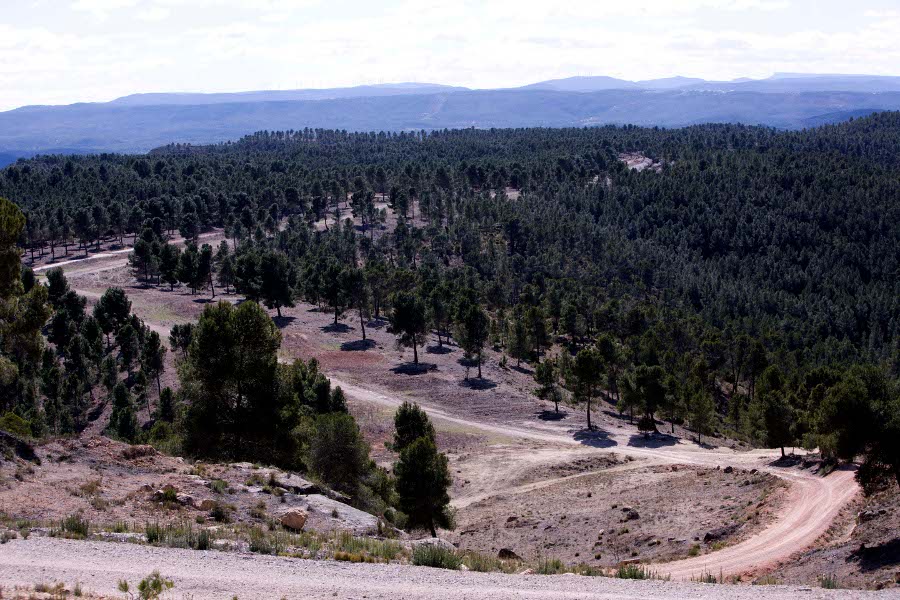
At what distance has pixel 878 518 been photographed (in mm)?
29469

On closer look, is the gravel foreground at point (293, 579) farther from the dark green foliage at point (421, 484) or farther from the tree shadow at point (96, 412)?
the tree shadow at point (96, 412)

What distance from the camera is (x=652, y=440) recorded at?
62.8 meters

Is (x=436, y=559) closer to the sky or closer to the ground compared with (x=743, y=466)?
closer to the sky

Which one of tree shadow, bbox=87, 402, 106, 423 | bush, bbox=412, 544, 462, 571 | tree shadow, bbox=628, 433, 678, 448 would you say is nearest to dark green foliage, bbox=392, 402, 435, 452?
tree shadow, bbox=628, 433, 678, 448

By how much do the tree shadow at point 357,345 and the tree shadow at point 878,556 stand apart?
228ft

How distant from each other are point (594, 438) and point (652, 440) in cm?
503

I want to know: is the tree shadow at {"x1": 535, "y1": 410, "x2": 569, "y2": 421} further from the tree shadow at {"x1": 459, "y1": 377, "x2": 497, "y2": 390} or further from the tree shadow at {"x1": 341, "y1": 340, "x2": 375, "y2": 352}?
the tree shadow at {"x1": 341, "y1": 340, "x2": 375, "y2": 352}

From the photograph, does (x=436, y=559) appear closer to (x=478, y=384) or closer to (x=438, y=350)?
(x=478, y=384)

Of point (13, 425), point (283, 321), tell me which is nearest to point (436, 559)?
point (13, 425)

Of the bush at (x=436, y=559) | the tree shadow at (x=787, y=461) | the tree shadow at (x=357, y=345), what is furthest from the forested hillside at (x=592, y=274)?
the bush at (x=436, y=559)

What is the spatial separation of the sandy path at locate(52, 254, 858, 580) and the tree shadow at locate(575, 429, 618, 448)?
3.4 inches

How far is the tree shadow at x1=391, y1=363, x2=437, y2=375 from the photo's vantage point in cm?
8262

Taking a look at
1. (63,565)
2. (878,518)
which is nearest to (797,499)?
(878,518)

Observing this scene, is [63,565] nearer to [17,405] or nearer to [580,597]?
[580,597]
